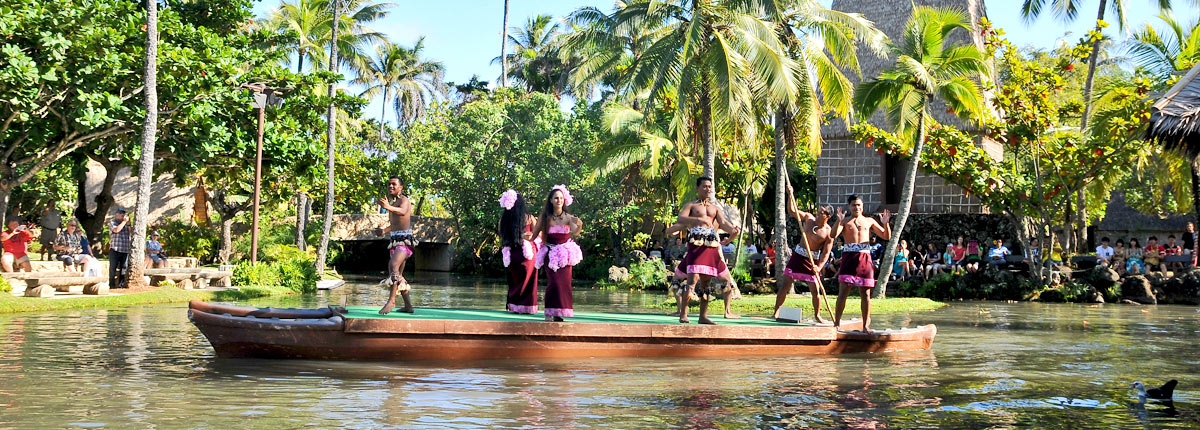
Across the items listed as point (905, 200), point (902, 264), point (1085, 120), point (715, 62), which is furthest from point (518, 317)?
point (1085, 120)

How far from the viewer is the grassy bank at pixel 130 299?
586 inches

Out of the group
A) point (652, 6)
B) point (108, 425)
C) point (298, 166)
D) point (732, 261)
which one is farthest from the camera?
point (732, 261)

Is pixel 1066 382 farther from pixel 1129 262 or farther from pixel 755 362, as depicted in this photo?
pixel 1129 262

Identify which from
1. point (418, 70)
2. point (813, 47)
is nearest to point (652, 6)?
point (813, 47)

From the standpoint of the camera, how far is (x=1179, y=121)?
32.2ft

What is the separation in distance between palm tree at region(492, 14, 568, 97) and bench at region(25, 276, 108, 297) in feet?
110

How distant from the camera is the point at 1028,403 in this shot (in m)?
8.16

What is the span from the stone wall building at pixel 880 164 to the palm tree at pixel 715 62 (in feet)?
27.4

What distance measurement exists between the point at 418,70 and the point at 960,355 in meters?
49.9

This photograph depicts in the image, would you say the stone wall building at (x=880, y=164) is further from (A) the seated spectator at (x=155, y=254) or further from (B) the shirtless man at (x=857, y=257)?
(A) the seated spectator at (x=155, y=254)

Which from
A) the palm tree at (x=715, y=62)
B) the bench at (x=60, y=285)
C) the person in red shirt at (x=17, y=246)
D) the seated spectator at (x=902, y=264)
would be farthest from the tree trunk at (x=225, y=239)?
the seated spectator at (x=902, y=264)

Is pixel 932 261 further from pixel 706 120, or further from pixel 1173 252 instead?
pixel 706 120

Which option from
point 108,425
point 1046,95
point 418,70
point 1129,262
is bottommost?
point 108,425

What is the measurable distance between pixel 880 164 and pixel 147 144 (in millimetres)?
18233
